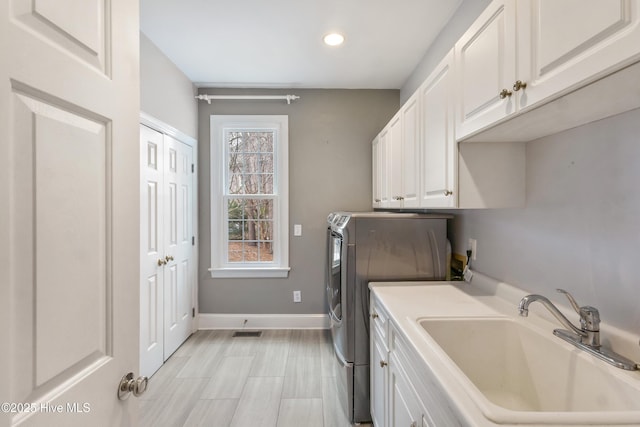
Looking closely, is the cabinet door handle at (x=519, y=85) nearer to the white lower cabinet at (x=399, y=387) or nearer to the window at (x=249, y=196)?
the white lower cabinet at (x=399, y=387)

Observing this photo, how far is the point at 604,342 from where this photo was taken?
3.32ft

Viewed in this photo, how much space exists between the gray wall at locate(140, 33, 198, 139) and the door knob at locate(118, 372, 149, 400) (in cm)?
200

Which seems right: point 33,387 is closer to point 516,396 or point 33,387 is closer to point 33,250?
point 33,250

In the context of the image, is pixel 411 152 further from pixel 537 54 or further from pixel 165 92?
pixel 165 92

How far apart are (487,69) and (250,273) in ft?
9.17

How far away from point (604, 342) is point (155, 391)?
2.63m

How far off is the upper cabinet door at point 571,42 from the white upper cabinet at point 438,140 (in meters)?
0.50

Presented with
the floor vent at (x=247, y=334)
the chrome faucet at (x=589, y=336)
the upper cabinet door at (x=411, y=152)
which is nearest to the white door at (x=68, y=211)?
the chrome faucet at (x=589, y=336)

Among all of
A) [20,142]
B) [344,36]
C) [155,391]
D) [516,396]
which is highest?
[344,36]

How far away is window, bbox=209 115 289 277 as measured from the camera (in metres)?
3.22

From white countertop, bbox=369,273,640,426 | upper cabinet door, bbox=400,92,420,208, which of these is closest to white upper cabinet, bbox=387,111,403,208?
upper cabinet door, bbox=400,92,420,208

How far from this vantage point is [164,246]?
2549 mm

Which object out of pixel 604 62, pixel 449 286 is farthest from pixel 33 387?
pixel 449 286

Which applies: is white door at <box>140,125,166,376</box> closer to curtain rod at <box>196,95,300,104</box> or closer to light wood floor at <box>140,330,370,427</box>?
light wood floor at <box>140,330,370,427</box>
